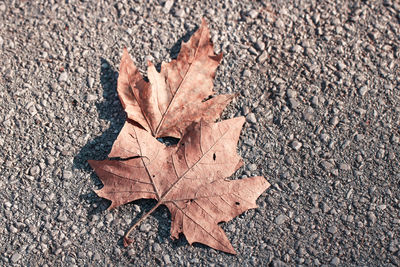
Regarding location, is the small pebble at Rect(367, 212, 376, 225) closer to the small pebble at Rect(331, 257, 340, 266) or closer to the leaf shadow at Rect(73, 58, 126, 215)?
the small pebble at Rect(331, 257, 340, 266)

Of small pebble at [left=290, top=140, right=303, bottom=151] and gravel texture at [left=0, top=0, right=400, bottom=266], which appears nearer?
gravel texture at [left=0, top=0, right=400, bottom=266]

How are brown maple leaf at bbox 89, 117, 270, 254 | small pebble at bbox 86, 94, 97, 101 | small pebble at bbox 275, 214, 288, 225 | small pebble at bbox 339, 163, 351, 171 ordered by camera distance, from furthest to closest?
small pebble at bbox 86, 94, 97, 101
small pebble at bbox 339, 163, 351, 171
small pebble at bbox 275, 214, 288, 225
brown maple leaf at bbox 89, 117, 270, 254

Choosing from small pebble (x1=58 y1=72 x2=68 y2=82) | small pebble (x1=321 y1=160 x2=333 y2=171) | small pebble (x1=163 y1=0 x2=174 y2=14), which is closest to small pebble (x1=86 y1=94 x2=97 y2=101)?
small pebble (x1=58 y1=72 x2=68 y2=82)

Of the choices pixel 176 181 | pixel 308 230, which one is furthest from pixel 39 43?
pixel 308 230

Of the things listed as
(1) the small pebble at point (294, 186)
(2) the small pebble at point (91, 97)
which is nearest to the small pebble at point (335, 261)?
(1) the small pebble at point (294, 186)

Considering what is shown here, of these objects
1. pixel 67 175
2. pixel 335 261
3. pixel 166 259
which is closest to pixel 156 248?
pixel 166 259

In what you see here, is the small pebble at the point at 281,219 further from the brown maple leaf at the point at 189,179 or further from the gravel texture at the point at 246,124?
the brown maple leaf at the point at 189,179

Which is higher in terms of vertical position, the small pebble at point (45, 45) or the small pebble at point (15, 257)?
the small pebble at point (45, 45)

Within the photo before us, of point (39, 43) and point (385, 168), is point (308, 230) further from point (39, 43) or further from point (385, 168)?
point (39, 43)
